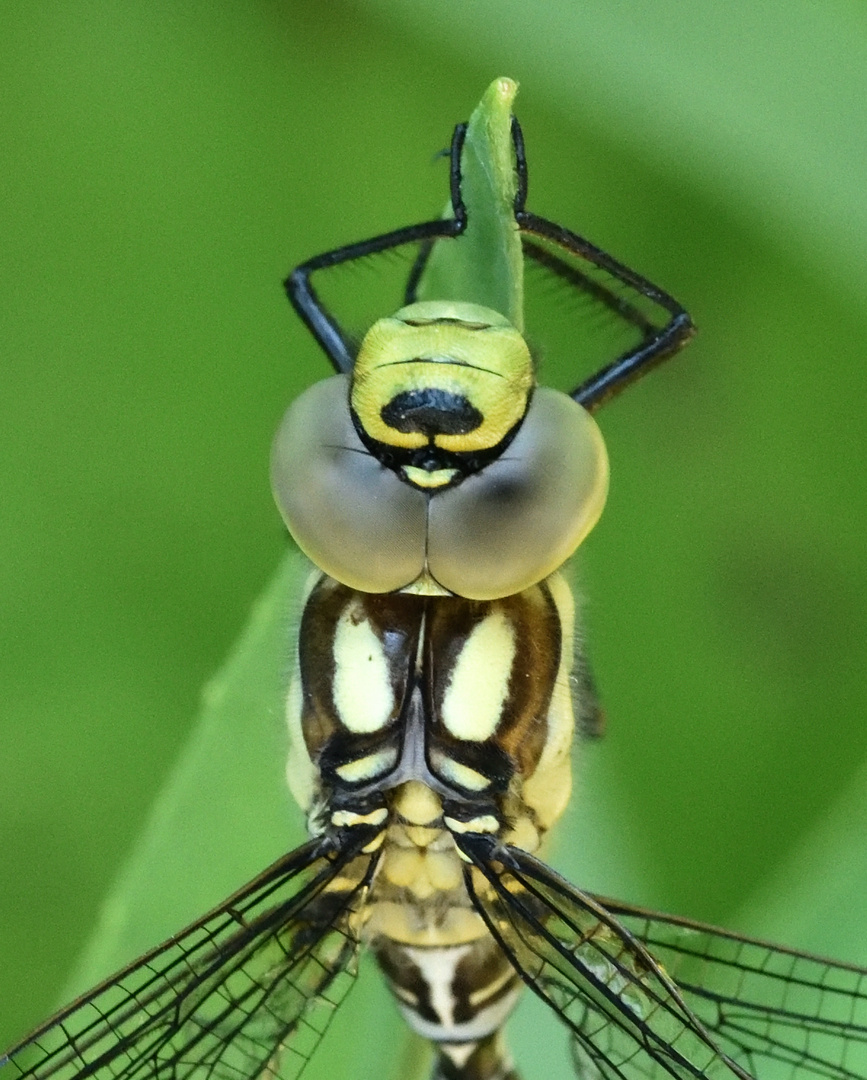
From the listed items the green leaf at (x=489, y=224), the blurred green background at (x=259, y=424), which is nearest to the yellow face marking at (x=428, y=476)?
the green leaf at (x=489, y=224)

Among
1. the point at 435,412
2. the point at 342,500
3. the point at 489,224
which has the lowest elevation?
the point at 342,500

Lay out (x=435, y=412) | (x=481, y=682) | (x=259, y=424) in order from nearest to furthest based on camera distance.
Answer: (x=435, y=412) → (x=481, y=682) → (x=259, y=424)

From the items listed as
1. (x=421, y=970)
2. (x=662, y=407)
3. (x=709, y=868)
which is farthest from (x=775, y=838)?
(x=421, y=970)

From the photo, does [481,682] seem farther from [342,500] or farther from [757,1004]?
[757,1004]

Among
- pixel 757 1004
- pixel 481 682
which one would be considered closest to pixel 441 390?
pixel 481 682

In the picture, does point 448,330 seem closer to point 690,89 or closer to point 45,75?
point 690,89

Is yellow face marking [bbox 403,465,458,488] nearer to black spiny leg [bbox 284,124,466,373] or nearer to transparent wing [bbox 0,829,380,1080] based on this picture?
black spiny leg [bbox 284,124,466,373]

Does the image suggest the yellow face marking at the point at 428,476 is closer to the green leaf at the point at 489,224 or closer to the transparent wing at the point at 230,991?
the green leaf at the point at 489,224

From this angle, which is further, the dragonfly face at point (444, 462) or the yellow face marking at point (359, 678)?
the yellow face marking at point (359, 678)
